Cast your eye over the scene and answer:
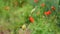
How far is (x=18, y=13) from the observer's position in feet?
9.61

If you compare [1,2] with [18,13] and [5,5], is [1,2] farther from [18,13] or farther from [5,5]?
[18,13]

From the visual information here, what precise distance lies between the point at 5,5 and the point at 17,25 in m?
0.30

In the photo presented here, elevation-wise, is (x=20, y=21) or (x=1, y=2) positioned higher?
(x=1, y=2)

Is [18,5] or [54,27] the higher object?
[18,5]

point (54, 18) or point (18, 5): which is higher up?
point (18, 5)

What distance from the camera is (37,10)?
291 cm

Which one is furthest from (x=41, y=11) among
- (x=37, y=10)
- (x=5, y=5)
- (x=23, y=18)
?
(x=5, y=5)

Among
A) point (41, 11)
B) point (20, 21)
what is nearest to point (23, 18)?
point (20, 21)

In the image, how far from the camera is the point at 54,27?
2891 mm

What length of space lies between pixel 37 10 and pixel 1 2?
456mm

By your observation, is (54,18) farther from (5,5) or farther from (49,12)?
(5,5)

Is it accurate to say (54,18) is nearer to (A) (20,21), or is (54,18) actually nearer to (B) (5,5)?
(A) (20,21)

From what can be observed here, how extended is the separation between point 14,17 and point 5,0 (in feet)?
0.80

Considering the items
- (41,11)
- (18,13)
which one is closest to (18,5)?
(18,13)
